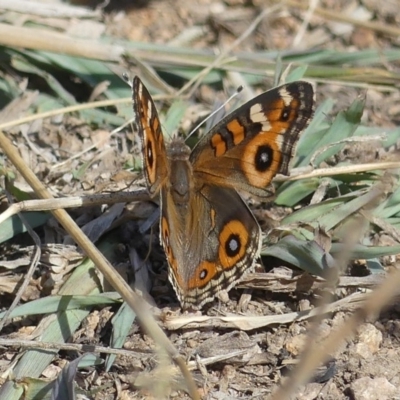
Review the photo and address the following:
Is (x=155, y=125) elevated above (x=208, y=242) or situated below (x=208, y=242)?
above

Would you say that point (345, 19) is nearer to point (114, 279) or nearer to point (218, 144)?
point (218, 144)

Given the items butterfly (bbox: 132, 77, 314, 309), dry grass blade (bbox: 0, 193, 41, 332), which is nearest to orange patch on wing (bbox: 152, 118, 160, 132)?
butterfly (bbox: 132, 77, 314, 309)

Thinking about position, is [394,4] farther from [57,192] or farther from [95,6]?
[57,192]

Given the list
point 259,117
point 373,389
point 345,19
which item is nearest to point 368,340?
point 373,389

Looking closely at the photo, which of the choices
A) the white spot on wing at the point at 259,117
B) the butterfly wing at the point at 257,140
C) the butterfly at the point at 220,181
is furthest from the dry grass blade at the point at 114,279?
the white spot on wing at the point at 259,117

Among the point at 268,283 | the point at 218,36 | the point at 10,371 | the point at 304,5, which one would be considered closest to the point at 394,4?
the point at 304,5

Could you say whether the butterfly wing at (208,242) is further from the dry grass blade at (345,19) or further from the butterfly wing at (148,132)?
the dry grass blade at (345,19)

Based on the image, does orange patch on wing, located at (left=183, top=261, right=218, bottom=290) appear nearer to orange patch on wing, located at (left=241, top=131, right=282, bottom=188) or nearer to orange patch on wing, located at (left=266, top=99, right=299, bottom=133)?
orange patch on wing, located at (left=241, top=131, right=282, bottom=188)

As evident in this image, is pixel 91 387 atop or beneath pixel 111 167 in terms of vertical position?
beneath
